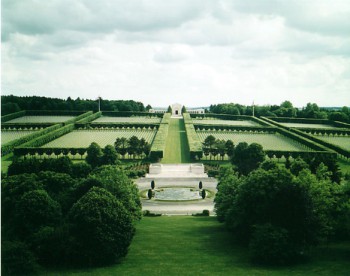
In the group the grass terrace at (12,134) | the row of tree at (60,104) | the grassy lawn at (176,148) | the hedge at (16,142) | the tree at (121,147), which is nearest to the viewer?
the tree at (121,147)

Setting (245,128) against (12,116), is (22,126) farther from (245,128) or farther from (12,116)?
(245,128)

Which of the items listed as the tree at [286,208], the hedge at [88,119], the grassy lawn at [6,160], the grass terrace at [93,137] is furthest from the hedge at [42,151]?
the tree at [286,208]

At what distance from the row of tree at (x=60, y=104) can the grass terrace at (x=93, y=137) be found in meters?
42.8

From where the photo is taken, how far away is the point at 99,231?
23281 millimetres

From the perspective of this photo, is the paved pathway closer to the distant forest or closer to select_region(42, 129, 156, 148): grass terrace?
select_region(42, 129, 156, 148): grass terrace

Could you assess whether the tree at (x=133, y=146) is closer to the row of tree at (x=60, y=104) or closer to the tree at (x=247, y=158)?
the tree at (x=247, y=158)

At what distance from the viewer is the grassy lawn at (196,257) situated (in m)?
21.7

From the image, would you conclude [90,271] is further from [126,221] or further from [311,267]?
[311,267]

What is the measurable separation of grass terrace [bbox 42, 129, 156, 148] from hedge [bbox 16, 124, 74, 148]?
0.77 m

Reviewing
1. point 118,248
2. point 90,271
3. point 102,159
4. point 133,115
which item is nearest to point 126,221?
point 118,248

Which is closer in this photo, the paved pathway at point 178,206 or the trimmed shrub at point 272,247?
the trimmed shrub at point 272,247

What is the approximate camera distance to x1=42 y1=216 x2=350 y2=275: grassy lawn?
853 inches

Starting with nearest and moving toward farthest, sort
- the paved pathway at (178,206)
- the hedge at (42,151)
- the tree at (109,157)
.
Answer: the paved pathway at (178,206)
the tree at (109,157)
the hedge at (42,151)

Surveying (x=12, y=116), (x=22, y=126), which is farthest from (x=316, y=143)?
(x=12, y=116)
